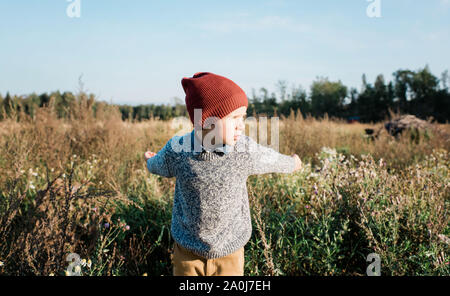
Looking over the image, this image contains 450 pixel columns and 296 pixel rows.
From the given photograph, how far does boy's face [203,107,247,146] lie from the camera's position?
60.4 inches

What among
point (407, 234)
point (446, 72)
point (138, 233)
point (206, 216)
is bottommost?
point (138, 233)

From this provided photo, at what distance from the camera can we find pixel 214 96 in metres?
1.53

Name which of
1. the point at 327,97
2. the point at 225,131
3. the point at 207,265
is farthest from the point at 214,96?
the point at 327,97

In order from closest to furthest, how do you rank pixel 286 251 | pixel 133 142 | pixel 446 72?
1. pixel 286 251
2. pixel 133 142
3. pixel 446 72

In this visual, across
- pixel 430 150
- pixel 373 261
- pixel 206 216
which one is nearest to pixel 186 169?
pixel 206 216

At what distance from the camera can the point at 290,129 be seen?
6.17 metres

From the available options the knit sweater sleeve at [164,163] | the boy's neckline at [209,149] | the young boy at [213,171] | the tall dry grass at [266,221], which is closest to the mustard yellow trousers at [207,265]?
the young boy at [213,171]

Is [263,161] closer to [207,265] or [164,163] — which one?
[164,163]

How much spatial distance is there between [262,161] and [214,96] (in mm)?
441

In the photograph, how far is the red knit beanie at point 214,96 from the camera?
1523 mm

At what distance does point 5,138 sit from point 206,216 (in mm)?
4743

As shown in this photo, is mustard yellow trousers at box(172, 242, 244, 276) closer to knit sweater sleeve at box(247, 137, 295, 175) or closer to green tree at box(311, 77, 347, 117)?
knit sweater sleeve at box(247, 137, 295, 175)
